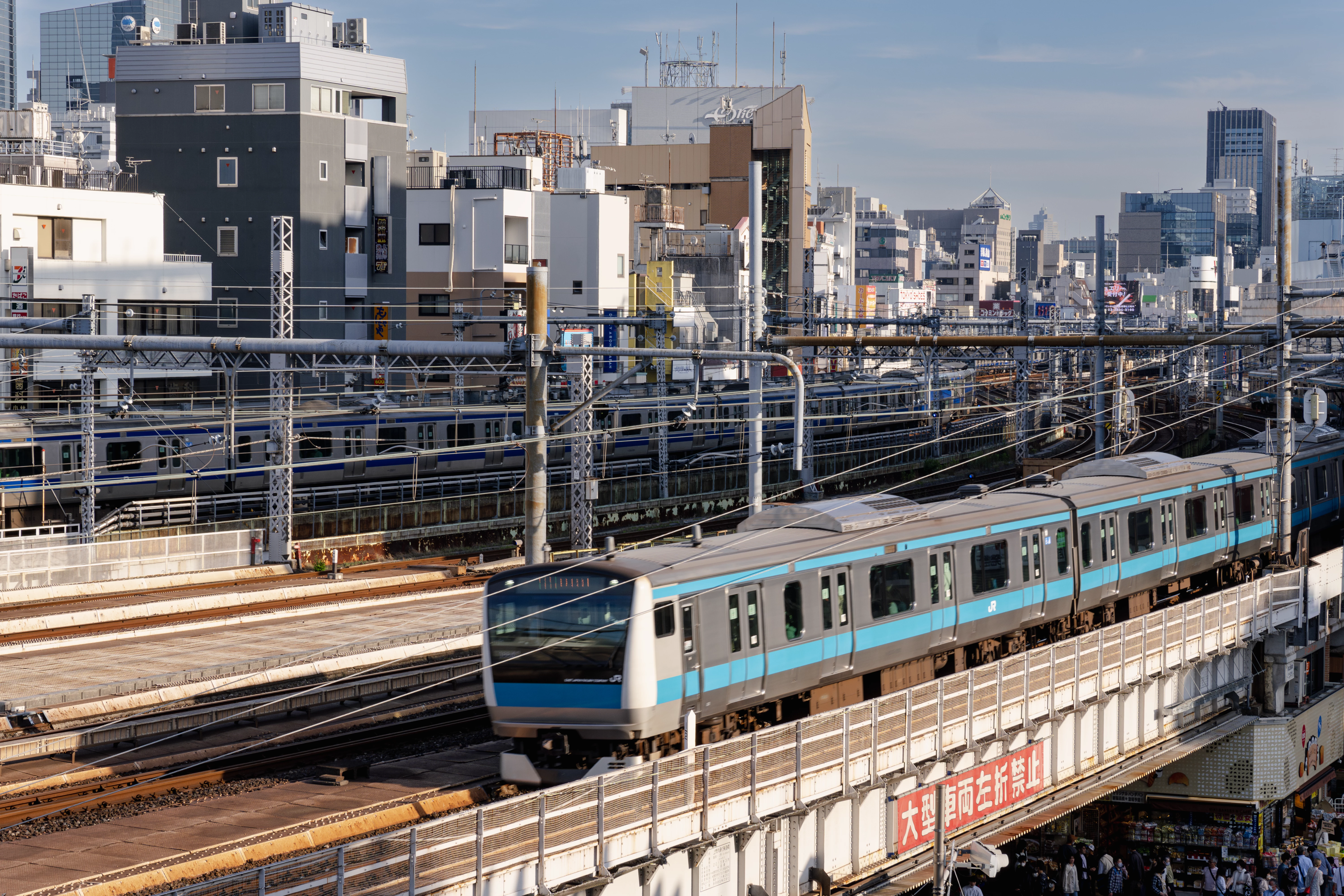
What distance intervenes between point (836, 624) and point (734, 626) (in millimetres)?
2170

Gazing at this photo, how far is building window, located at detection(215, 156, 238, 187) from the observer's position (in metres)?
61.8

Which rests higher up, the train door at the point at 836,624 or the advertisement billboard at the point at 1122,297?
the advertisement billboard at the point at 1122,297

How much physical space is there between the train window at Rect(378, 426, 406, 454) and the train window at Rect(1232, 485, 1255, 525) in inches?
922

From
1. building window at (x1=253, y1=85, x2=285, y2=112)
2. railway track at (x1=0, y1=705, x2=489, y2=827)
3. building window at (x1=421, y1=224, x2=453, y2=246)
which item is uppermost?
building window at (x1=253, y1=85, x2=285, y2=112)

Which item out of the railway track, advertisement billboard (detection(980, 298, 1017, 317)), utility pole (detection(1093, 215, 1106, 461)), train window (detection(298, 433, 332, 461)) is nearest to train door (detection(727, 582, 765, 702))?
the railway track

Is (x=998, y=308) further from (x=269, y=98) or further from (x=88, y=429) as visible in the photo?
(x=88, y=429)

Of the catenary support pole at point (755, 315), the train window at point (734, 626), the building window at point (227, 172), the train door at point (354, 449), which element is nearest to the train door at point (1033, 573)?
the catenary support pole at point (755, 315)

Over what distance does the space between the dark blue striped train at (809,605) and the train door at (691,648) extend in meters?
0.02

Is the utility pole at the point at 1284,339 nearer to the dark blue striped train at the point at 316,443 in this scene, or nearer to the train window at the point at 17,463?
the dark blue striped train at the point at 316,443

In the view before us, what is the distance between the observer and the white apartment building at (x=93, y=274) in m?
49.1

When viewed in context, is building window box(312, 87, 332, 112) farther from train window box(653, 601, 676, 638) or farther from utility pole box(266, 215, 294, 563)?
train window box(653, 601, 676, 638)

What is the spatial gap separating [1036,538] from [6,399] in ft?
84.2

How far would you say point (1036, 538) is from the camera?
2344 cm

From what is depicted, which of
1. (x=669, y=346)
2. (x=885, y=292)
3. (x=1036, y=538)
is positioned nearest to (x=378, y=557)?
(x=669, y=346)
